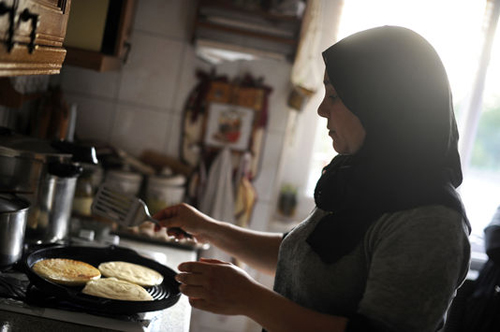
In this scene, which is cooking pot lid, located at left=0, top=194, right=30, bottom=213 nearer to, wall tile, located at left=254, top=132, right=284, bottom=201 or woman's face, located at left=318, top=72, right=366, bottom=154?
woman's face, located at left=318, top=72, right=366, bottom=154

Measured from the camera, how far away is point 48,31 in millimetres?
1094

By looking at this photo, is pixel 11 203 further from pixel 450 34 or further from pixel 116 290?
pixel 450 34

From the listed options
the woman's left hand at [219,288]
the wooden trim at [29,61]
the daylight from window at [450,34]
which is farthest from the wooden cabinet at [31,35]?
the daylight from window at [450,34]

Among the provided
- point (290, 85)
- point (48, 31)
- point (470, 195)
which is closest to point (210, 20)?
point (290, 85)

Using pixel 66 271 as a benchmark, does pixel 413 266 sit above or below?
above

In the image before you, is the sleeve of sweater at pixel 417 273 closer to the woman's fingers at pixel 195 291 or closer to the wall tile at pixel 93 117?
the woman's fingers at pixel 195 291

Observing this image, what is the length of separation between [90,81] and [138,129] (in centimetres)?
32

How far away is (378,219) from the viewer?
3.32 ft

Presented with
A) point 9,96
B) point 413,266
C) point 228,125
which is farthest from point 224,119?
point 413,266

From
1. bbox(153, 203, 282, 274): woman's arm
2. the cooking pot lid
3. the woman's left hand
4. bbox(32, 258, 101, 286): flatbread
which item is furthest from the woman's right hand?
the woman's left hand

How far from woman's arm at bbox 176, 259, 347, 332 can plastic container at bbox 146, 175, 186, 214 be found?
55.8 inches

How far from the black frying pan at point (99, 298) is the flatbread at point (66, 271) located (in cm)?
2

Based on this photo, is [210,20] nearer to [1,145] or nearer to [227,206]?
[227,206]

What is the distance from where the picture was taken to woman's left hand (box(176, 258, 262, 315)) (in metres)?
1.03
